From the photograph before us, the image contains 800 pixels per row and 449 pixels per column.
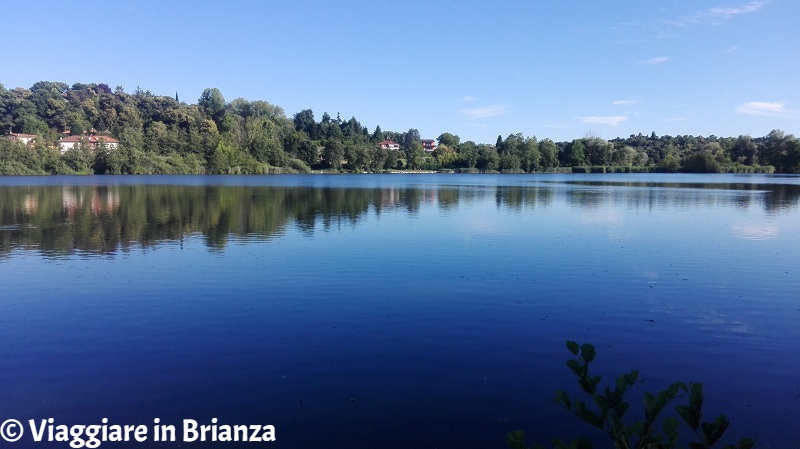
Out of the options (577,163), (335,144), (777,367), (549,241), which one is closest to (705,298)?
(777,367)

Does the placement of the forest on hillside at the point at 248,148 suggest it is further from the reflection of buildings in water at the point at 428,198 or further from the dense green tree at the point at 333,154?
the reflection of buildings in water at the point at 428,198

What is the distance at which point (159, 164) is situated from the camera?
105688 millimetres

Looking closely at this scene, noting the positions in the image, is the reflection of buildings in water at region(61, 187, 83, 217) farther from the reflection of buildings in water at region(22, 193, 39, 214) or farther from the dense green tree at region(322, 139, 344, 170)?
the dense green tree at region(322, 139, 344, 170)

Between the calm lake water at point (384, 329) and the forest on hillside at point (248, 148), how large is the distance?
91633 millimetres

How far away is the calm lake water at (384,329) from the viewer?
22.0 feet

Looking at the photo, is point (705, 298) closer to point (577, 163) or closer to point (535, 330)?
point (535, 330)

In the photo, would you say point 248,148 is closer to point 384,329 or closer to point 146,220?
point 146,220

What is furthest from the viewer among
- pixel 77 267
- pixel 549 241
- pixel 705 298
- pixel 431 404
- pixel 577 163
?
pixel 577 163

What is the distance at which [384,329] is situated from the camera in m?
9.86

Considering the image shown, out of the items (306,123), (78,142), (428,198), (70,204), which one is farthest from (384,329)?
(306,123)

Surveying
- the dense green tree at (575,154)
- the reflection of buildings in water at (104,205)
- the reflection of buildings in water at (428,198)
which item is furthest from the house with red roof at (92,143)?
the dense green tree at (575,154)

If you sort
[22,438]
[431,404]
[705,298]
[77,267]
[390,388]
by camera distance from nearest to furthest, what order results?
[22,438] → [431,404] → [390,388] → [705,298] → [77,267]

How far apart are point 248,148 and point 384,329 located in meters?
123

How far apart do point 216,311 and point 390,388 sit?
521 centimetres
